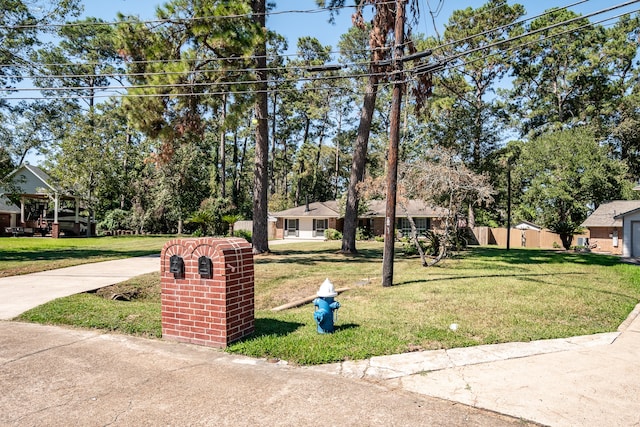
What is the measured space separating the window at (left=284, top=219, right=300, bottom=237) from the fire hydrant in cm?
3103

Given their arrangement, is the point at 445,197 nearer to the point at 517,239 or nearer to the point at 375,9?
the point at 375,9

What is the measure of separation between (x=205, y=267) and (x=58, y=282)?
6804 millimetres

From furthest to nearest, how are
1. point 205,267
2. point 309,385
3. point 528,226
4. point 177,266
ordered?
point 528,226, point 177,266, point 205,267, point 309,385

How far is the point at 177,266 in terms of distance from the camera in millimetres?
5008

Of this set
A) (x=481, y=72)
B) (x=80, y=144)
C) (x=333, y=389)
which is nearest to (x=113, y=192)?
(x=80, y=144)

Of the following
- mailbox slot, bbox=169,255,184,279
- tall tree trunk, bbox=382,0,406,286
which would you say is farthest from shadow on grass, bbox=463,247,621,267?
mailbox slot, bbox=169,255,184,279

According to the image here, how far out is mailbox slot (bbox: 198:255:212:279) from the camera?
190 inches

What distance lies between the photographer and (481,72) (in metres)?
31.7

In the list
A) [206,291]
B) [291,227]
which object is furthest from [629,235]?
[206,291]

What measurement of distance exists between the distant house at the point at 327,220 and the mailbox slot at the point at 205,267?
27.9m

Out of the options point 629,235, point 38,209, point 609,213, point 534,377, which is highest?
point 38,209

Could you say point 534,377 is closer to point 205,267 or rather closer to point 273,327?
point 273,327

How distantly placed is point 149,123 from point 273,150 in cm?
2889

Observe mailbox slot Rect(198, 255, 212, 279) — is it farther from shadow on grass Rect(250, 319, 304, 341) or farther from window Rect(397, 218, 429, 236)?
window Rect(397, 218, 429, 236)
